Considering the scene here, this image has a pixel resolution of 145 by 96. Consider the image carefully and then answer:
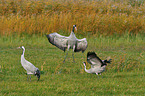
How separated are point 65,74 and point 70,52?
397 centimetres

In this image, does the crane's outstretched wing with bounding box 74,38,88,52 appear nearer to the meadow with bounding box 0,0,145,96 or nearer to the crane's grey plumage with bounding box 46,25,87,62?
the crane's grey plumage with bounding box 46,25,87,62

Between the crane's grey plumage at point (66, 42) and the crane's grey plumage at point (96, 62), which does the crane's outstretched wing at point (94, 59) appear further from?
the crane's grey plumage at point (66, 42)

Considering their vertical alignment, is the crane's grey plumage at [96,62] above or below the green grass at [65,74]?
above

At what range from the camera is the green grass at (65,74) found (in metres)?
7.06

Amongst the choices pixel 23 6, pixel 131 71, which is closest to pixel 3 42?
pixel 23 6

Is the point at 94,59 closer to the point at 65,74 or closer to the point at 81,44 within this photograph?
the point at 65,74

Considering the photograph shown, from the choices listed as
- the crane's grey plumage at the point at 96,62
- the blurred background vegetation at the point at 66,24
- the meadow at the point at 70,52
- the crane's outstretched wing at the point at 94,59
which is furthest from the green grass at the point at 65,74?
the blurred background vegetation at the point at 66,24

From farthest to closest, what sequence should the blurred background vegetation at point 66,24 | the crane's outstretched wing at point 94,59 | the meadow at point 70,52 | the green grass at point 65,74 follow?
the blurred background vegetation at point 66,24 → the crane's outstretched wing at point 94,59 → the meadow at point 70,52 → the green grass at point 65,74

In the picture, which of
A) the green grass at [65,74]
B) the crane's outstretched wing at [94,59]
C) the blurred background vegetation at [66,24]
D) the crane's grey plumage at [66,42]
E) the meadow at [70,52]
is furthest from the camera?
the blurred background vegetation at [66,24]

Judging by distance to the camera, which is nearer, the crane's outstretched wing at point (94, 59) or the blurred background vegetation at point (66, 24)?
the crane's outstretched wing at point (94, 59)

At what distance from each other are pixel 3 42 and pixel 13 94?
357 inches

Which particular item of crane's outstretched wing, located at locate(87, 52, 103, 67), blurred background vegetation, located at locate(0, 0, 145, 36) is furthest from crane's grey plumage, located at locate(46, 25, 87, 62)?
blurred background vegetation, located at locate(0, 0, 145, 36)

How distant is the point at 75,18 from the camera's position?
60.2ft

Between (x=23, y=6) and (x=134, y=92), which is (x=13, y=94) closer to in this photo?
(x=134, y=92)
